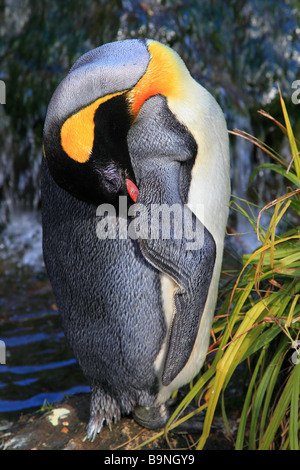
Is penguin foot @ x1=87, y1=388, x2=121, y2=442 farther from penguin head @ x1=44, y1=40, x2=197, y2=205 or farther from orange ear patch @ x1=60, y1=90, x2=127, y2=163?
orange ear patch @ x1=60, y1=90, x2=127, y2=163

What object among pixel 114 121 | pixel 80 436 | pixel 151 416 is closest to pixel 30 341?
pixel 80 436

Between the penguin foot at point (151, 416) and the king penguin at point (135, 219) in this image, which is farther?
the penguin foot at point (151, 416)

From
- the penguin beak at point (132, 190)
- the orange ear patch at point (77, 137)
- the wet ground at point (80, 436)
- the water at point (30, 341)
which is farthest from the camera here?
the water at point (30, 341)

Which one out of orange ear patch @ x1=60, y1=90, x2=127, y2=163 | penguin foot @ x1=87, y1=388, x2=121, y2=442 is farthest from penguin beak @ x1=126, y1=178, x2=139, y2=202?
penguin foot @ x1=87, y1=388, x2=121, y2=442

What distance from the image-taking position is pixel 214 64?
169 inches

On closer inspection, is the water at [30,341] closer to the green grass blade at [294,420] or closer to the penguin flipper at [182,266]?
the penguin flipper at [182,266]

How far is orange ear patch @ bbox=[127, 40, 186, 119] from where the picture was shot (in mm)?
1649

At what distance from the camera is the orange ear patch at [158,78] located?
1.65 metres

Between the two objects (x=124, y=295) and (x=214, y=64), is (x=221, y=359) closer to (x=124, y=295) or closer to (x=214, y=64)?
(x=124, y=295)

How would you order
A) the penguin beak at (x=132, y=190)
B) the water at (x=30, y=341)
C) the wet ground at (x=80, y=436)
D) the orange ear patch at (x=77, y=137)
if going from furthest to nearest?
the water at (x=30, y=341), the wet ground at (x=80, y=436), the penguin beak at (x=132, y=190), the orange ear patch at (x=77, y=137)

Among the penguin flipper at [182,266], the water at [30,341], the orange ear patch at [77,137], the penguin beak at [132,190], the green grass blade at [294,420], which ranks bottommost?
the water at [30,341]

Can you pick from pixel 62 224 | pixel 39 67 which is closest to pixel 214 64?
pixel 39 67

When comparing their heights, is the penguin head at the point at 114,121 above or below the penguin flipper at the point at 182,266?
above

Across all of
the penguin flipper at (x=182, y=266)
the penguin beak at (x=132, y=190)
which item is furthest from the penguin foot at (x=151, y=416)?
the penguin beak at (x=132, y=190)
